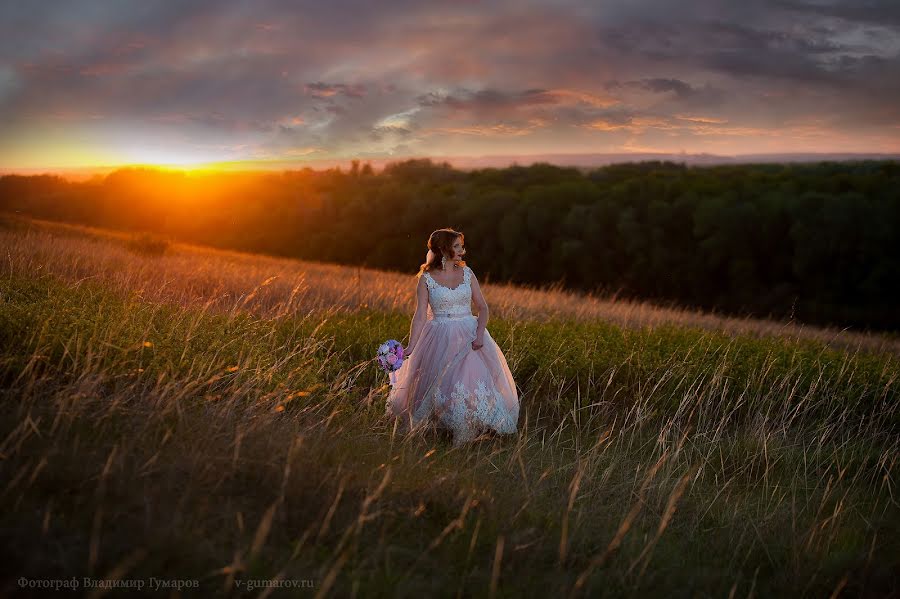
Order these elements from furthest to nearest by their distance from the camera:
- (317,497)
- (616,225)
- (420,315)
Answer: (616,225) < (420,315) < (317,497)

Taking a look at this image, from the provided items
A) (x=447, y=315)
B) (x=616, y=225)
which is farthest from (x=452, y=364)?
(x=616, y=225)

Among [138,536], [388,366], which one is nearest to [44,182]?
[388,366]

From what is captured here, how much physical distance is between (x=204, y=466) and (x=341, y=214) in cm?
5824

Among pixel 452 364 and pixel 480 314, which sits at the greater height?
pixel 480 314

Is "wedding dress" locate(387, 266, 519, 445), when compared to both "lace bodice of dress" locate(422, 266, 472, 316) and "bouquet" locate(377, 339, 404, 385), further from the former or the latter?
"bouquet" locate(377, 339, 404, 385)

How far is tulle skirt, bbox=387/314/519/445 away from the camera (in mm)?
6203

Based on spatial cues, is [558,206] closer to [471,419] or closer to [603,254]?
[603,254]

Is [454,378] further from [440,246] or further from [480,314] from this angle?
[440,246]

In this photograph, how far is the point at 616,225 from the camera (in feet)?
155

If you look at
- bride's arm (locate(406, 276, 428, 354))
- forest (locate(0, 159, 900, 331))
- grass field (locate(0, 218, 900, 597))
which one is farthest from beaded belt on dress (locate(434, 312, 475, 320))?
forest (locate(0, 159, 900, 331))

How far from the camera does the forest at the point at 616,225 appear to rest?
36.6 metres

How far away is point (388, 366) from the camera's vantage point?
6516 millimetres

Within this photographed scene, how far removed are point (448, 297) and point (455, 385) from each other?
0.91 metres

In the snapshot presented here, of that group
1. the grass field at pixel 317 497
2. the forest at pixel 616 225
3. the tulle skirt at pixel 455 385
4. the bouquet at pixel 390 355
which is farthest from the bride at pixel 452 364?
the forest at pixel 616 225
